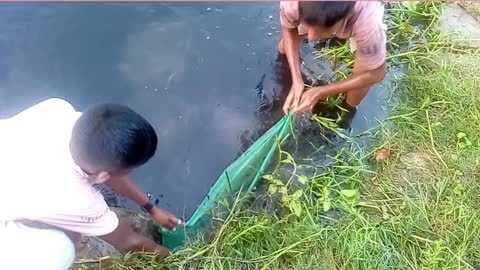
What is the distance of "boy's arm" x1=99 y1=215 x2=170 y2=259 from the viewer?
8.12 feet

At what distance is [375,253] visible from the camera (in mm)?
2797

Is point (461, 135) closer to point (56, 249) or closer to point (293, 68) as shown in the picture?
point (293, 68)

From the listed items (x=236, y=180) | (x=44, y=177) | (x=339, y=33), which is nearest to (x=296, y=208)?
(x=236, y=180)

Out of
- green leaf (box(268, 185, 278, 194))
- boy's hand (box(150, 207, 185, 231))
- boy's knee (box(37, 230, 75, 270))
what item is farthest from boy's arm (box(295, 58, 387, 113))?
boy's knee (box(37, 230, 75, 270))

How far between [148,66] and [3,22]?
877mm

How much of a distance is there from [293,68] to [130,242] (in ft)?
3.84

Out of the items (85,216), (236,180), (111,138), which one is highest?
(111,138)

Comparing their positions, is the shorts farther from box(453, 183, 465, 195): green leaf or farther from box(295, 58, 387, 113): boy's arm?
box(453, 183, 465, 195): green leaf

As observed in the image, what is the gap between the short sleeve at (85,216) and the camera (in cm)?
219

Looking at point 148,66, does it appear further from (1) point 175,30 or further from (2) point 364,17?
(2) point 364,17

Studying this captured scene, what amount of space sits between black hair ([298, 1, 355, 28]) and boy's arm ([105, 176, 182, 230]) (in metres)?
1.00

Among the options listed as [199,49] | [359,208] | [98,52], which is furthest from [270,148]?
[98,52]

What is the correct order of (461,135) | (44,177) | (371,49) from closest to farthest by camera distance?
(44,177) < (371,49) < (461,135)

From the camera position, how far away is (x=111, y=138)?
202 cm
